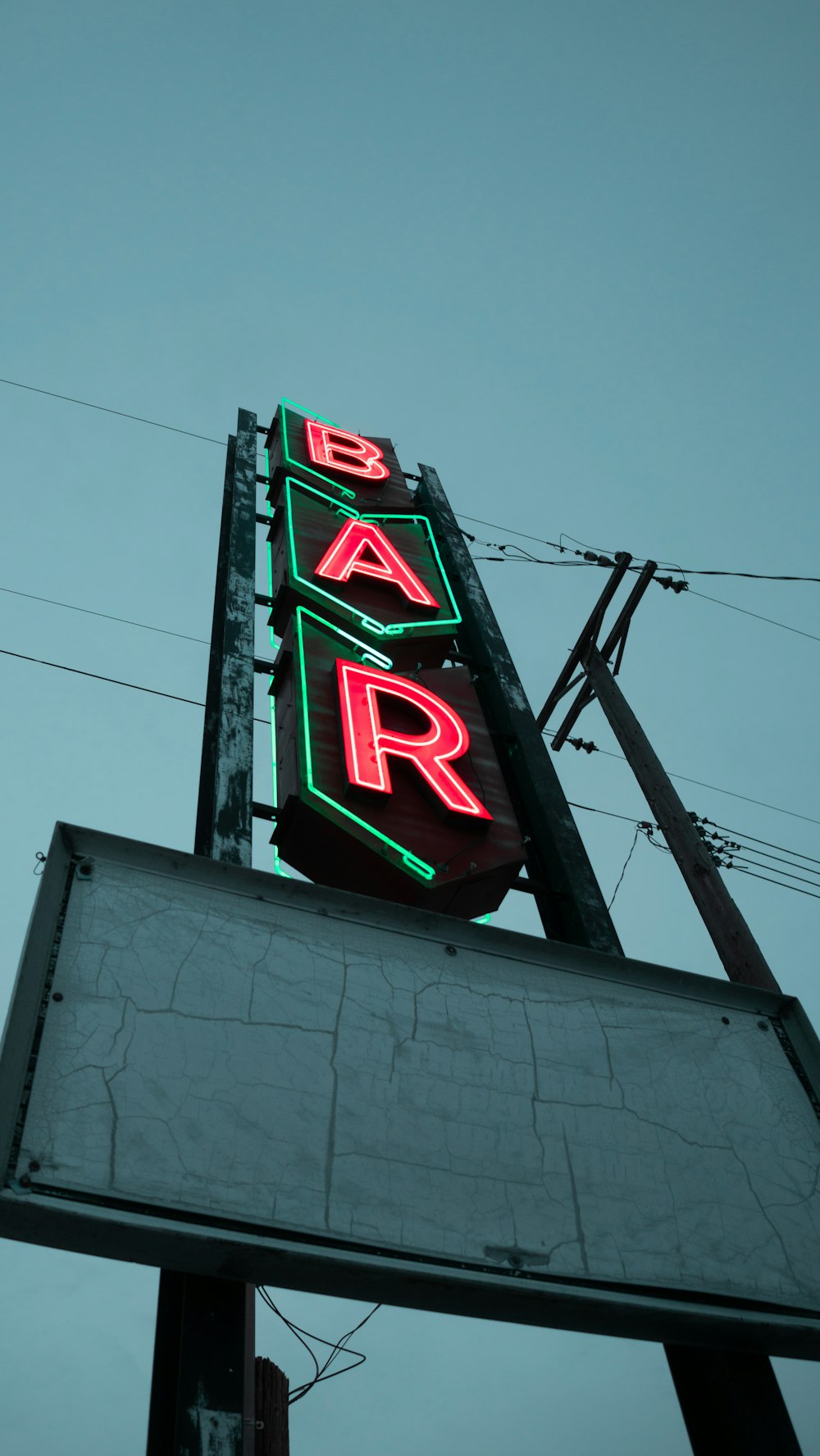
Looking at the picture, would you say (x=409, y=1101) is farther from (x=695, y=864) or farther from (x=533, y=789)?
(x=695, y=864)

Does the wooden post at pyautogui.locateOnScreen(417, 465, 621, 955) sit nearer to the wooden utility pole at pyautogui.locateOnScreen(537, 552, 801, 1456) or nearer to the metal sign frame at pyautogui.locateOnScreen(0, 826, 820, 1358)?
the metal sign frame at pyautogui.locateOnScreen(0, 826, 820, 1358)

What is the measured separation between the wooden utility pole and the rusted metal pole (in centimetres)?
150

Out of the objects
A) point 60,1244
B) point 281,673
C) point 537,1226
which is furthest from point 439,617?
point 60,1244

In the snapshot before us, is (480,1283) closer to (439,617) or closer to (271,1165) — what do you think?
(271,1165)

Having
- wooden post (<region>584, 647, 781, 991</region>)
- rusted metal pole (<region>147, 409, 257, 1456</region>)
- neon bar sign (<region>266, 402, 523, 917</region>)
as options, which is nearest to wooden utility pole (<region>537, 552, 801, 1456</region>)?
wooden post (<region>584, 647, 781, 991</region>)

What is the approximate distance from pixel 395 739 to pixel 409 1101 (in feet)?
9.03

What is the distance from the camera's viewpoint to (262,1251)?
9.18 ft

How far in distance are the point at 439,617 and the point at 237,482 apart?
88.0 inches

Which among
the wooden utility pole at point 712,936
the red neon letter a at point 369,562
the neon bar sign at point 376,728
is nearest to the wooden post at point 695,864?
the wooden utility pole at point 712,936

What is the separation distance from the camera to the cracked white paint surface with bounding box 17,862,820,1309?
117 inches

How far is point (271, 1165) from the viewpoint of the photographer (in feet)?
9.86

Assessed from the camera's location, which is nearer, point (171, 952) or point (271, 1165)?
point (271, 1165)

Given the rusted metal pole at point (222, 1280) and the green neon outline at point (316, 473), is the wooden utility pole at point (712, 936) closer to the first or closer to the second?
the rusted metal pole at point (222, 1280)

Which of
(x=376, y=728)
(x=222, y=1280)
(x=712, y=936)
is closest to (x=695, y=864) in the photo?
(x=712, y=936)
